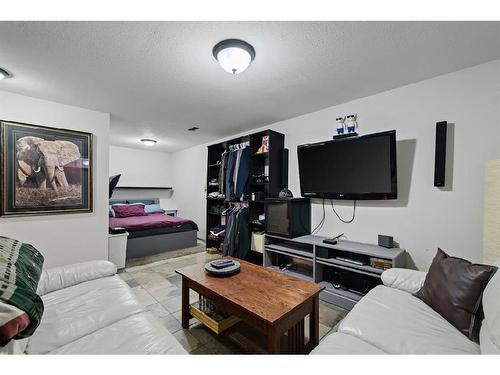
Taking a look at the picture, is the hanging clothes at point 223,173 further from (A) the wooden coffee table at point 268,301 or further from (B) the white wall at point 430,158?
(A) the wooden coffee table at point 268,301

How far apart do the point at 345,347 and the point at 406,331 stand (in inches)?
14.9

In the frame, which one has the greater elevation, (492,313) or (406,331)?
(492,313)

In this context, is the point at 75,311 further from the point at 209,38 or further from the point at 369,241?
the point at 369,241

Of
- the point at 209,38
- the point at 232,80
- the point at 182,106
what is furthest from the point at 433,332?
the point at 182,106

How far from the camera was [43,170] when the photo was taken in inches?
99.3

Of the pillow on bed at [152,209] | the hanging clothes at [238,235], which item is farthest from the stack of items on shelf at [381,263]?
the pillow on bed at [152,209]

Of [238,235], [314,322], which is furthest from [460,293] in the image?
[238,235]

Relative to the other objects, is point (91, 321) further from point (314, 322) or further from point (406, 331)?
point (406, 331)

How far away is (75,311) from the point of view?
134 centimetres

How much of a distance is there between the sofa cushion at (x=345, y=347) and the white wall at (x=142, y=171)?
18.0 ft

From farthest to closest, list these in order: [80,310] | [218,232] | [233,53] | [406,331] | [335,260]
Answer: [218,232], [335,260], [233,53], [80,310], [406,331]

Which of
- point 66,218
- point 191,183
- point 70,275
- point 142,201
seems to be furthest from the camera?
point 142,201

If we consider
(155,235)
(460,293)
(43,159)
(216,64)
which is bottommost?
(155,235)
